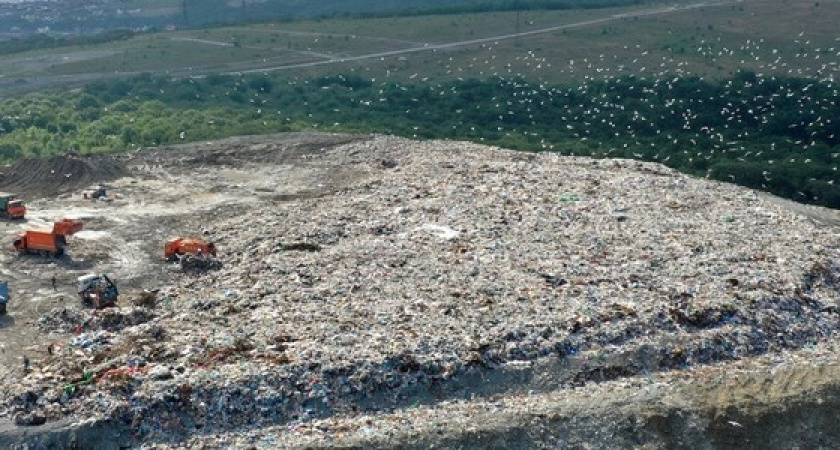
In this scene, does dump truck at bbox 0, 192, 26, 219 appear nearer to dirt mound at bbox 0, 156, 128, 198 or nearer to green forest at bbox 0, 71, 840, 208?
dirt mound at bbox 0, 156, 128, 198

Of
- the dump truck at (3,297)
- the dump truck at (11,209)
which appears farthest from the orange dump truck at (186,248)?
the dump truck at (11,209)

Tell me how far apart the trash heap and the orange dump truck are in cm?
63

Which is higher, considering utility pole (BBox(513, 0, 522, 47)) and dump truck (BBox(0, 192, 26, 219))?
dump truck (BBox(0, 192, 26, 219))

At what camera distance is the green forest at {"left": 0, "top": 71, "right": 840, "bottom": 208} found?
127 ft

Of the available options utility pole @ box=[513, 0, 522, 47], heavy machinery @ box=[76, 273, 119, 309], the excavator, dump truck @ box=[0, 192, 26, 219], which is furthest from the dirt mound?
utility pole @ box=[513, 0, 522, 47]

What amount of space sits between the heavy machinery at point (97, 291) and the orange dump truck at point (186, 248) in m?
2.38

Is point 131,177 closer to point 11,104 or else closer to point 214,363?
point 214,363

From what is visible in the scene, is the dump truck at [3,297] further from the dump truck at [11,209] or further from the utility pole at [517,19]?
the utility pole at [517,19]

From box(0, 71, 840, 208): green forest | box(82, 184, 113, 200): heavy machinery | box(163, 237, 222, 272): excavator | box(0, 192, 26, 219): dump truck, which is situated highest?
box(0, 192, 26, 219): dump truck

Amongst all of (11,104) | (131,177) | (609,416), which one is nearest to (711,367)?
(609,416)

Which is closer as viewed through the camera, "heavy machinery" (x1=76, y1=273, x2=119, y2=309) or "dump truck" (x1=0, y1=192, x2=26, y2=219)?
"heavy machinery" (x1=76, y1=273, x2=119, y2=309)

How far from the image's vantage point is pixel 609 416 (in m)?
16.8

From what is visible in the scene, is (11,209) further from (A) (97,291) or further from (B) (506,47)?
(B) (506,47)

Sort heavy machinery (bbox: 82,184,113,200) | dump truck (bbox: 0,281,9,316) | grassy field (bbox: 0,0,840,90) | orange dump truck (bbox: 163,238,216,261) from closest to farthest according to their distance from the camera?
dump truck (bbox: 0,281,9,316)
orange dump truck (bbox: 163,238,216,261)
heavy machinery (bbox: 82,184,113,200)
grassy field (bbox: 0,0,840,90)
